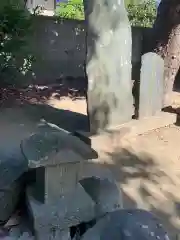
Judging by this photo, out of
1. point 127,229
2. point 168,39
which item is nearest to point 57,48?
point 168,39

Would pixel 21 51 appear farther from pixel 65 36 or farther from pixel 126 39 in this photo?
pixel 126 39

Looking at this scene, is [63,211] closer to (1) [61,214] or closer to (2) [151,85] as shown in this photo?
(1) [61,214]

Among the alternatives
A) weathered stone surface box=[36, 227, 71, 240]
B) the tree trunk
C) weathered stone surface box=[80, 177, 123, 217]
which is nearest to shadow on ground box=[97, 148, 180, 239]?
weathered stone surface box=[80, 177, 123, 217]

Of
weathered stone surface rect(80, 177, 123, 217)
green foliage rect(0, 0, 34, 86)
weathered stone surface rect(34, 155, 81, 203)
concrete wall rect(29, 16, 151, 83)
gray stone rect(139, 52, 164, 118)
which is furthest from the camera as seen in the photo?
concrete wall rect(29, 16, 151, 83)

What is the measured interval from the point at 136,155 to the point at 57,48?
15.9ft

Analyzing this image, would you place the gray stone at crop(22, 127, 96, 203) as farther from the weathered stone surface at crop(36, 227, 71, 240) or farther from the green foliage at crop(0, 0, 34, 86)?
the green foliage at crop(0, 0, 34, 86)

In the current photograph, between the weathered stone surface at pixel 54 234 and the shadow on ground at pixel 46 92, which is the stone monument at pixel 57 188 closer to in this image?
the weathered stone surface at pixel 54 234

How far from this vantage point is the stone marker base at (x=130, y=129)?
5055mm

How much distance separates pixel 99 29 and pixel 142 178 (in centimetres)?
212

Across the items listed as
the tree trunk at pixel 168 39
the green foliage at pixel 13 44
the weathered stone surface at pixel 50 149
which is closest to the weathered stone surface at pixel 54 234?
the weathered stone surface at pixel 50 149

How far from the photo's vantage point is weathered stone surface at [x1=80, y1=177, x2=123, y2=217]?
2602mm

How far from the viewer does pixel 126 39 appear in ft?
17.7

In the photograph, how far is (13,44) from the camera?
754 centimetres

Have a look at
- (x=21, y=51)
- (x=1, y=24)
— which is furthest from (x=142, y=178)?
(x=21, y=51)
